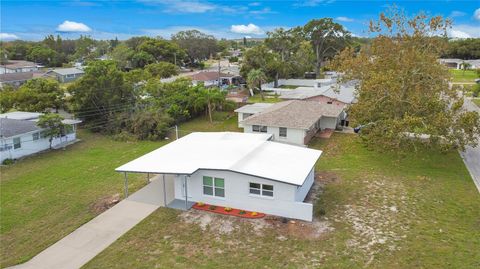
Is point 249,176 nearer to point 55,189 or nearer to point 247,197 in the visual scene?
point 247,197

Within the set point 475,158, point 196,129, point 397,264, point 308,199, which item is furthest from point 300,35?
point 397,264

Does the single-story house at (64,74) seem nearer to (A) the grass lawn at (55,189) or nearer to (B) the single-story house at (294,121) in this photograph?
(A) the grass lawn at (55,189)

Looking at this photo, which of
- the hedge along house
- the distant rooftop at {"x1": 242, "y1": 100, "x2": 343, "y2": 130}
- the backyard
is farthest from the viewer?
the distant rooftop at {"x1": 242, "y1": 100, "x2": 343, "y2": 130}

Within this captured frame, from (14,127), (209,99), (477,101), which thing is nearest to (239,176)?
(14,127)

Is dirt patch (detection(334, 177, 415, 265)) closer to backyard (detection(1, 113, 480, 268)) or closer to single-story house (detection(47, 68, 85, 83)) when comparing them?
backyard (detection(1, 113, 480, 268))

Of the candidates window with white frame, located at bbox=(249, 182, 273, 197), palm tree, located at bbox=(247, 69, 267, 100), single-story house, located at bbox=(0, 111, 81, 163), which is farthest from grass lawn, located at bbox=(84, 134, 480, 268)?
palm tree, located at bbox=(247, 69, 267, 100)

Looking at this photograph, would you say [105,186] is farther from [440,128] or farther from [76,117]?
[440,128]
